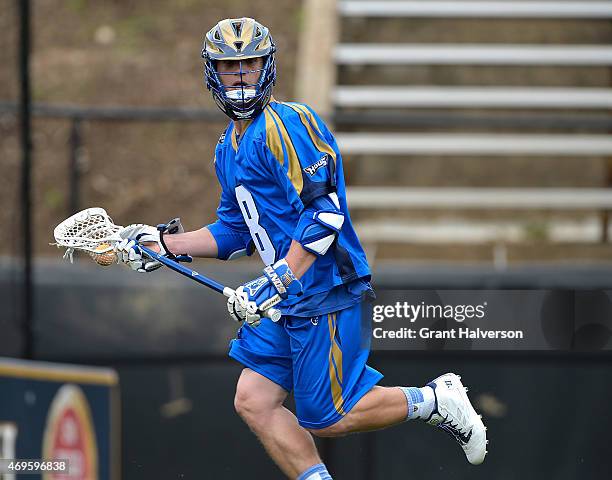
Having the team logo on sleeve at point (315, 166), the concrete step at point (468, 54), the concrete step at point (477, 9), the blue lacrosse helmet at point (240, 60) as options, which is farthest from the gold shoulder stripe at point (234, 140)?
the concrete step at point (477, 9)

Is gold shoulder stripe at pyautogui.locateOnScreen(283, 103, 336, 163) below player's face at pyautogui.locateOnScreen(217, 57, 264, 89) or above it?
below

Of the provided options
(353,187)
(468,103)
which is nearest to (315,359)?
(353,187)

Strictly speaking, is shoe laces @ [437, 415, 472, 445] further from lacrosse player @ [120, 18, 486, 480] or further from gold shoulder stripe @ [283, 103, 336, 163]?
gold shoulder stripe @ [283, 103, 336, 163]

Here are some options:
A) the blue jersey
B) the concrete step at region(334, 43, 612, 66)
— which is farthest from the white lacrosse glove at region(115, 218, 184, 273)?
the concrete step at region(334, 43, 612, 66)

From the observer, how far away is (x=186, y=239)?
5160 millimetres

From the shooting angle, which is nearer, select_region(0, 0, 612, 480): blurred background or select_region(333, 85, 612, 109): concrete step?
select_region(0, 0, 612, 480): blurred background

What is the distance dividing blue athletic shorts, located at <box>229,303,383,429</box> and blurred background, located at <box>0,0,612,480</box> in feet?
4.65

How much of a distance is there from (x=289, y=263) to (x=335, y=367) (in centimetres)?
49

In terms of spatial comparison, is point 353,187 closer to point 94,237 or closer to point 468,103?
point 468,103

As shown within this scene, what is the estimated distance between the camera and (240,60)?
4711mm

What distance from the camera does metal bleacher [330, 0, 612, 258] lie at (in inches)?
359
